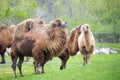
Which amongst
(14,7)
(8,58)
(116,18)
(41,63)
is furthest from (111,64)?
(8,58)

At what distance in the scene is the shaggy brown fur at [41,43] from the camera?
3.17 meters

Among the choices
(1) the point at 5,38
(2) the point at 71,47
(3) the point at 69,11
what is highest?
(3) the point at 69,11

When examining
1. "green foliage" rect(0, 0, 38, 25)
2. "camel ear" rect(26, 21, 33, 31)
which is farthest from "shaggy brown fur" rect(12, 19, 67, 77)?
"green foliage" rect(0, 0, 38, 25)

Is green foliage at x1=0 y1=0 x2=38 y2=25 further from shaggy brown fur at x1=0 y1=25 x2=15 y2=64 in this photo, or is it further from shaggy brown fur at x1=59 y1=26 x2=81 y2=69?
shaggy brown fur at x1=59 y1=26 x2=81 y2=69

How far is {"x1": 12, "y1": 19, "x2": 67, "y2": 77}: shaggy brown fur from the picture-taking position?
317cm

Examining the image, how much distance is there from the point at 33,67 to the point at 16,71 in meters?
0.17

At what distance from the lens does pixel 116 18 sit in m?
2.26

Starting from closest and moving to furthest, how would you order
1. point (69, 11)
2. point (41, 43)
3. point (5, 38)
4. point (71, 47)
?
1. point (69, 11)
2. point (41, 43)
3. point (5, 38)
4. point (71, 47)

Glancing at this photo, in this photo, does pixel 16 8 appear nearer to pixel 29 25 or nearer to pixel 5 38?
pixel 29 25

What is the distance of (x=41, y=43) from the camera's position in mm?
3332

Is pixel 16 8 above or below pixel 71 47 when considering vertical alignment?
above

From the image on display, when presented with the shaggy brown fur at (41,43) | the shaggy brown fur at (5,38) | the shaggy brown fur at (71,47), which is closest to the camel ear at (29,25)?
the shaggy brown fur at (41,43)

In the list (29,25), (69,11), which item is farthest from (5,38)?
(69,11)

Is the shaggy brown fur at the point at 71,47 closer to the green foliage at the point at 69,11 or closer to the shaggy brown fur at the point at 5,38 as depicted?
the shaggy brown fur at the point at 5,38
